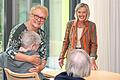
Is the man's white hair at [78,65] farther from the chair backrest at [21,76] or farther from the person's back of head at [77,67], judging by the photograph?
the chair backrest at [21,76]

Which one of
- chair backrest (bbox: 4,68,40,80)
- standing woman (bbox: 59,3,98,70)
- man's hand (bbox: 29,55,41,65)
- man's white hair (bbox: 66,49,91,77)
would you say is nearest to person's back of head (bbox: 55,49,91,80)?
man's white hair (bbox: 66,49,91,77)

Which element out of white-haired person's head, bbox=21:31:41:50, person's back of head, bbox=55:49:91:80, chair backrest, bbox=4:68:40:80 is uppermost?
white-haired person's head, bbox=21:31:41:50

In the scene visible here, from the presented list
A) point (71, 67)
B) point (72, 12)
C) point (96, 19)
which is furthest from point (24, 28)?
point (72, 12)

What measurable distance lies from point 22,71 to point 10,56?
0.19 metres

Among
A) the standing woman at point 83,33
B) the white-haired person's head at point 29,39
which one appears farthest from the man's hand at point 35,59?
the standing woman at point 83,33

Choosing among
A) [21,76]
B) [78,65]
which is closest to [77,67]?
[78,65]

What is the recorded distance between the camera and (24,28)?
2.65 metres

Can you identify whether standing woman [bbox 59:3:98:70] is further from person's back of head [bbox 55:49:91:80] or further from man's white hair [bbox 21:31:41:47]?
person's back of head [bbox 55:49:91:80]

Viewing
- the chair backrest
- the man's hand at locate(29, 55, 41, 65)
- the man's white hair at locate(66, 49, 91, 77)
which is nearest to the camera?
the man's white hair at locate(66, 49, 91, 77)

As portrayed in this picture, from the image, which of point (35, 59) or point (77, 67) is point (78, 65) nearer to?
point (77, 67)

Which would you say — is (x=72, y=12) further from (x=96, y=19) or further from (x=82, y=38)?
(x=82, y=38)

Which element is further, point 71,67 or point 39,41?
point 39,41

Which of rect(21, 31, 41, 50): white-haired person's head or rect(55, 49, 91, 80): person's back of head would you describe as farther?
rect(21, 31, 41, 50): white-haired person's head

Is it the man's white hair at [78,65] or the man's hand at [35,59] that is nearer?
the man's white hair at [78,65]
